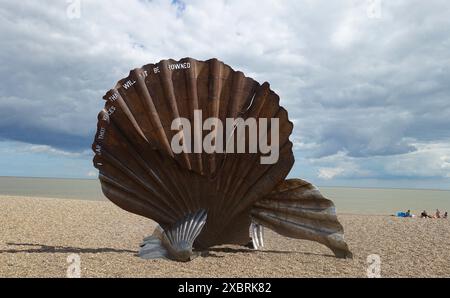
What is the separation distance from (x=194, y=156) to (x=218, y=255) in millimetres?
2004

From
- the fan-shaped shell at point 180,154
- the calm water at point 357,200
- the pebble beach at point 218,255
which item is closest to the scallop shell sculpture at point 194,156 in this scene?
the fan-shaped shell at point 180,154

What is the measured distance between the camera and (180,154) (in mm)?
7836

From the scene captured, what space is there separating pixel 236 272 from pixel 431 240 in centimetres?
689

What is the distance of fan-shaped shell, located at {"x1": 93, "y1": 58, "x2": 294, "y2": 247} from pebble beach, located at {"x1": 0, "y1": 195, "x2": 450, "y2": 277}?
3.48 feet

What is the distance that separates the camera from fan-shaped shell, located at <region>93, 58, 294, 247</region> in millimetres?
7891

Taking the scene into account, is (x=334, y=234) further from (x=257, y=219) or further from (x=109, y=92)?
(x=109, y=92)

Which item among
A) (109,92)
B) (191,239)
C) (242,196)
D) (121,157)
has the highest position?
(109,92)

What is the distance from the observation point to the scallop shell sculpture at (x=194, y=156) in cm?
789

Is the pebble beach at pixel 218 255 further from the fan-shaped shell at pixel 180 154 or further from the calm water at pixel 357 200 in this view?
the calm water at pixel 357 200

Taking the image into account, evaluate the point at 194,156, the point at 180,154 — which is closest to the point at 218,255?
the point at 194,156

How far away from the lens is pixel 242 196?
8.02m

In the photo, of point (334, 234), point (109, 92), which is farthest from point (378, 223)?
point (109, 92)

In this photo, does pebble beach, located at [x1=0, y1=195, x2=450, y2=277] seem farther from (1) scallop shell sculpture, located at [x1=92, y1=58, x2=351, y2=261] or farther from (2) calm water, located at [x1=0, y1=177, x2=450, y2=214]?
(2) calm water, located at [x1=0, y1=177, x2=450, y2=214]

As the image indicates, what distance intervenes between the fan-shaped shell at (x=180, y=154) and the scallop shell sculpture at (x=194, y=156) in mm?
19
